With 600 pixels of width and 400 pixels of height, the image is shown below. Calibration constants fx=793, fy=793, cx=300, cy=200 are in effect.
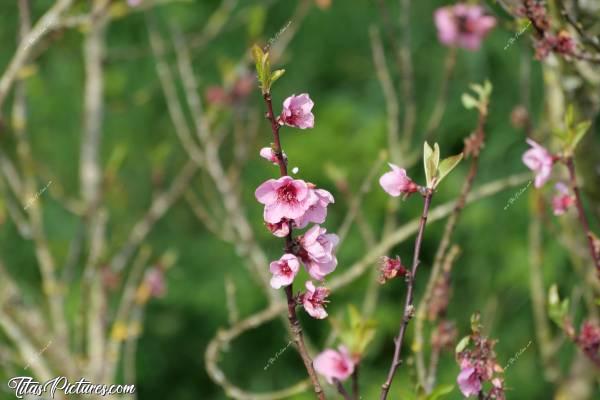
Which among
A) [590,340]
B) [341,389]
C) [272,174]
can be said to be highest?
[341,389]

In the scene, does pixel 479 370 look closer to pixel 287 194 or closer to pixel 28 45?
pixel 287 194

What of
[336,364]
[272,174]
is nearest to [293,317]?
[336,364]

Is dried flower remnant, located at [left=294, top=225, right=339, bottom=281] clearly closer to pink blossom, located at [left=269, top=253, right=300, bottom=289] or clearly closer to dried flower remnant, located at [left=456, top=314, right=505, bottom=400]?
pink blossom, located at [left=269, top=253, right=300, bottom=289]

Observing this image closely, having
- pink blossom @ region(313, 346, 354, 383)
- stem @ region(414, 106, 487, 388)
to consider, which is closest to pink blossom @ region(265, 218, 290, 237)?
pink blossom @ region(313, 346, 354, 383)

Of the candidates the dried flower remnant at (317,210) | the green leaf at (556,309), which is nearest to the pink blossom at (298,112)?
the dried flower remnant at (317,210)

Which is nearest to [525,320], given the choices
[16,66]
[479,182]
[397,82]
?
[479,182]

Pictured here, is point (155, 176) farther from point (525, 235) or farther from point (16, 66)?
point (525, 235)
